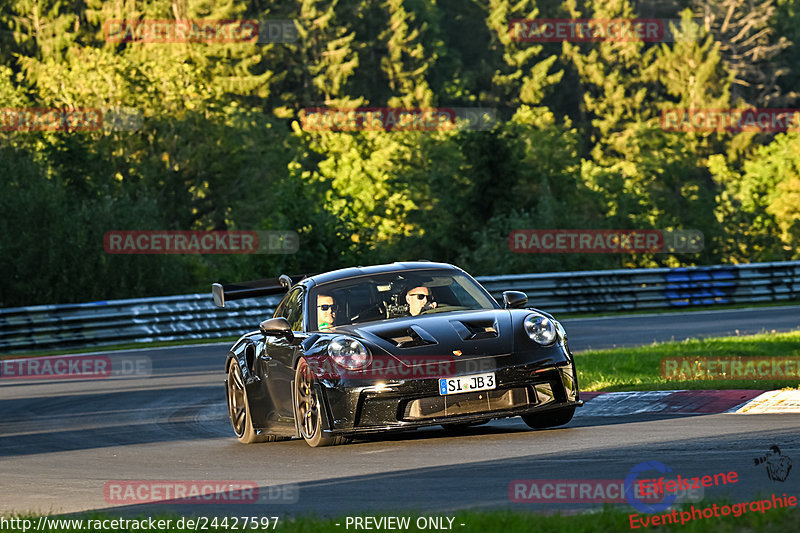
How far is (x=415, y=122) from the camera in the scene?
78.4 meters

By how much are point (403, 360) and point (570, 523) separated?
3.59 metres

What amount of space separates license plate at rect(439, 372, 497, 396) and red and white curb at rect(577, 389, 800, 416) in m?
2.19

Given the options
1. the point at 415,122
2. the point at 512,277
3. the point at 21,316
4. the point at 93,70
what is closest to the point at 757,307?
the point at 512,277

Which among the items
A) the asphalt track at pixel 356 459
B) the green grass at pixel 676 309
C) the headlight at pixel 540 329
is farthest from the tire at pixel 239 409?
the green grass at pixel 676 309

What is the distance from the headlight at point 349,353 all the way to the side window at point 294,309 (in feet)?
3.32

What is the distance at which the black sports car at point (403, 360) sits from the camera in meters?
9.44

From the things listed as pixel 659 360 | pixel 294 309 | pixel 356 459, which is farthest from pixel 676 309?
pixel 356 459

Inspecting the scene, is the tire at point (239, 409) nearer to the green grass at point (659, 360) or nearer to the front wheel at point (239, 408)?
the front wheel at point (239, 408)

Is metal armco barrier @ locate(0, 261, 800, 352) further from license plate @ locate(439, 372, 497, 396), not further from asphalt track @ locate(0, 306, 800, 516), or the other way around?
license plate @ locate(439, 372, 497, 396)

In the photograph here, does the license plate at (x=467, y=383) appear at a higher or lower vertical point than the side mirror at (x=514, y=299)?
lower

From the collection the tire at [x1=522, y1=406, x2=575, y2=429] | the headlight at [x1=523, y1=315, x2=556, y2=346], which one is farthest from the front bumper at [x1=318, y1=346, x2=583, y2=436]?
the tire at [x1=522, y1=406, x2=575, y2=429]

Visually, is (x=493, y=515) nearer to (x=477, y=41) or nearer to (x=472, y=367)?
(x=472, y=367)

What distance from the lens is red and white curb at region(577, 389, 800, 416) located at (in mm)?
10648

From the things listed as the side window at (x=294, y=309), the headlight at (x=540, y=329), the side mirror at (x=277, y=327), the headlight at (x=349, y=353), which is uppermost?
the headlight at (x=540, y=329)
